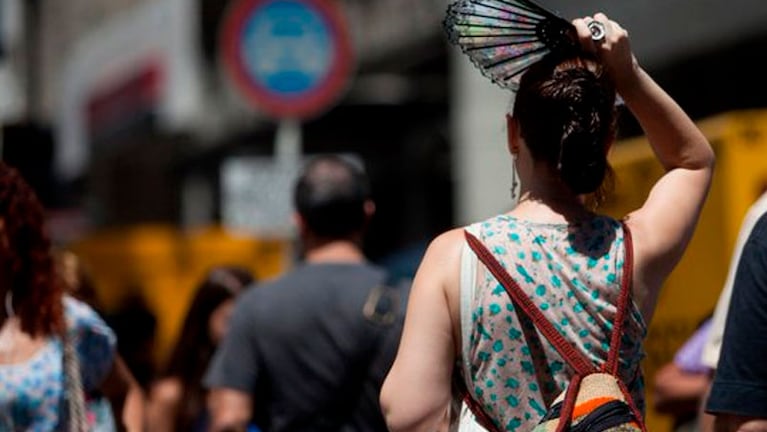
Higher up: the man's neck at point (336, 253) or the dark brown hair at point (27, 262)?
the dark brown hair at point (27, 262)

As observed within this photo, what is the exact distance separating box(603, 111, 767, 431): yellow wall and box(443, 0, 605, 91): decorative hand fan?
335cm

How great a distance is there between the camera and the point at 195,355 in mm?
7461

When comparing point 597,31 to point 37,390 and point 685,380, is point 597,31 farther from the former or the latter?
point 685,380

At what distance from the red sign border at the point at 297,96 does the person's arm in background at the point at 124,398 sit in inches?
249

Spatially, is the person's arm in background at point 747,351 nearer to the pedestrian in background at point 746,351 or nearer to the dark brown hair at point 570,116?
the pedestrian in background at point 746,351

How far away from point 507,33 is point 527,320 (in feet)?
1.77

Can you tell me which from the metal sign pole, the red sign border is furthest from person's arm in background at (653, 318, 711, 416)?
the metal sign pole

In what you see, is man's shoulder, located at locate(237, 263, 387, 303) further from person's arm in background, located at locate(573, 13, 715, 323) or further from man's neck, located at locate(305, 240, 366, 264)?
person's arm in background, located at locate(573, 13, 715, 323)

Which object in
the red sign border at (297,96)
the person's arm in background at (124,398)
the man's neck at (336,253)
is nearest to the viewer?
the person's arm in background at (124,398)

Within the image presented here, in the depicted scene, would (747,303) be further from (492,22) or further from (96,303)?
(96,303)

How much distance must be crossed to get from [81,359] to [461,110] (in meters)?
13.3

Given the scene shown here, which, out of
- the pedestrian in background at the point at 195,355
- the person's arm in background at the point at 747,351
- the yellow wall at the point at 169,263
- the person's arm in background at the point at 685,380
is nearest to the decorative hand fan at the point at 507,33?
the person's arm in background at the point at 747,351

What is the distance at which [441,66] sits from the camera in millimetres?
21609

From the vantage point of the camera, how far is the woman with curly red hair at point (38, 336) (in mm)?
4773
